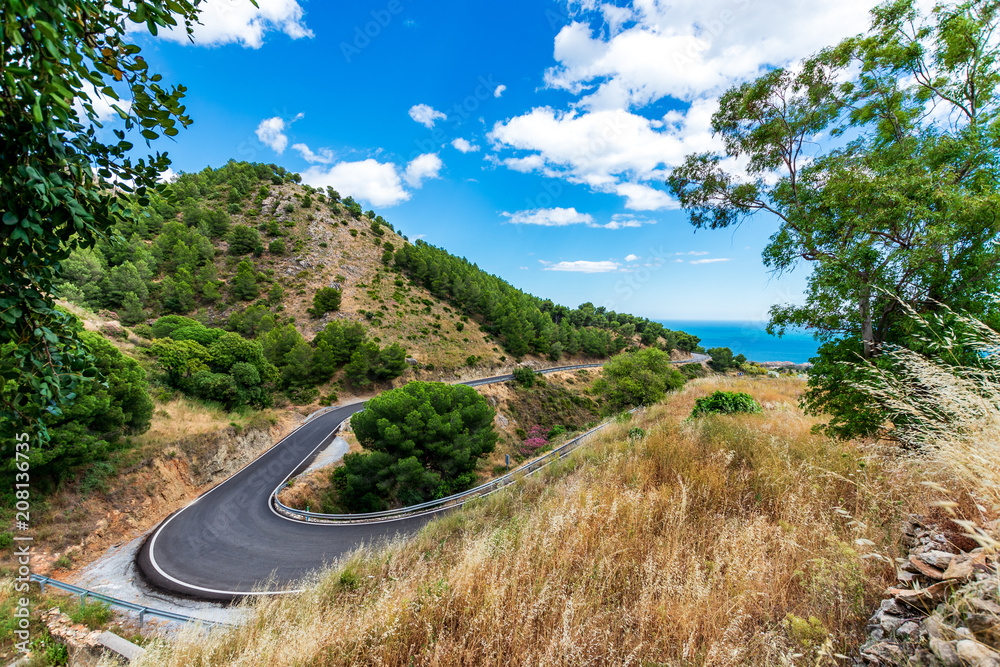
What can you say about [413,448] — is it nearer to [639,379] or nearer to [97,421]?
[97,421]

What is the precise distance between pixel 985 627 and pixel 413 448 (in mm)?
19873

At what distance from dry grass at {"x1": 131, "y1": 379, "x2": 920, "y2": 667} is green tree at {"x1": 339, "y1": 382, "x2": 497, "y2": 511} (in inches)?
565

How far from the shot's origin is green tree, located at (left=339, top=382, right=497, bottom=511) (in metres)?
18.8

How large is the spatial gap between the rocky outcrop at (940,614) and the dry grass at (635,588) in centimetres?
28

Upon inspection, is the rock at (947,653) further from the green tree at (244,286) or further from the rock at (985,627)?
the green tree at (244,286)

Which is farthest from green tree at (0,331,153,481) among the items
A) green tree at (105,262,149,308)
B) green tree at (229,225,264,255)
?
green tree at (229,225,264,255)

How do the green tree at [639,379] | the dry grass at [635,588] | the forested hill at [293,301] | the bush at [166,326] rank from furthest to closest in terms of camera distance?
the green tree at [639,379]
the forested hill at [293,301]
the bush at [166,326]
the dry grass at [635,588]

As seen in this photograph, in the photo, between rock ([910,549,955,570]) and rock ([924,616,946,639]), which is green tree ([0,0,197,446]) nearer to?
rock ([924,616,946,639])

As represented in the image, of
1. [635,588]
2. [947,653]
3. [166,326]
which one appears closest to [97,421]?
[166,326]

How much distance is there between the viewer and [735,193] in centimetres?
819

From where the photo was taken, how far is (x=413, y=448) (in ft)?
64.3

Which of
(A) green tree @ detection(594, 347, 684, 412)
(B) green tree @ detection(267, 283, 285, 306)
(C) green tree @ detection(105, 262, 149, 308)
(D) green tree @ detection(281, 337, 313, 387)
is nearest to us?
(A) green tree @ detection(594, 347, 684, 412)

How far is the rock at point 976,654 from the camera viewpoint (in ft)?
6.01

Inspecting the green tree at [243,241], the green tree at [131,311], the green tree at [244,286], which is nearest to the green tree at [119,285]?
the green tree at [131,311]
